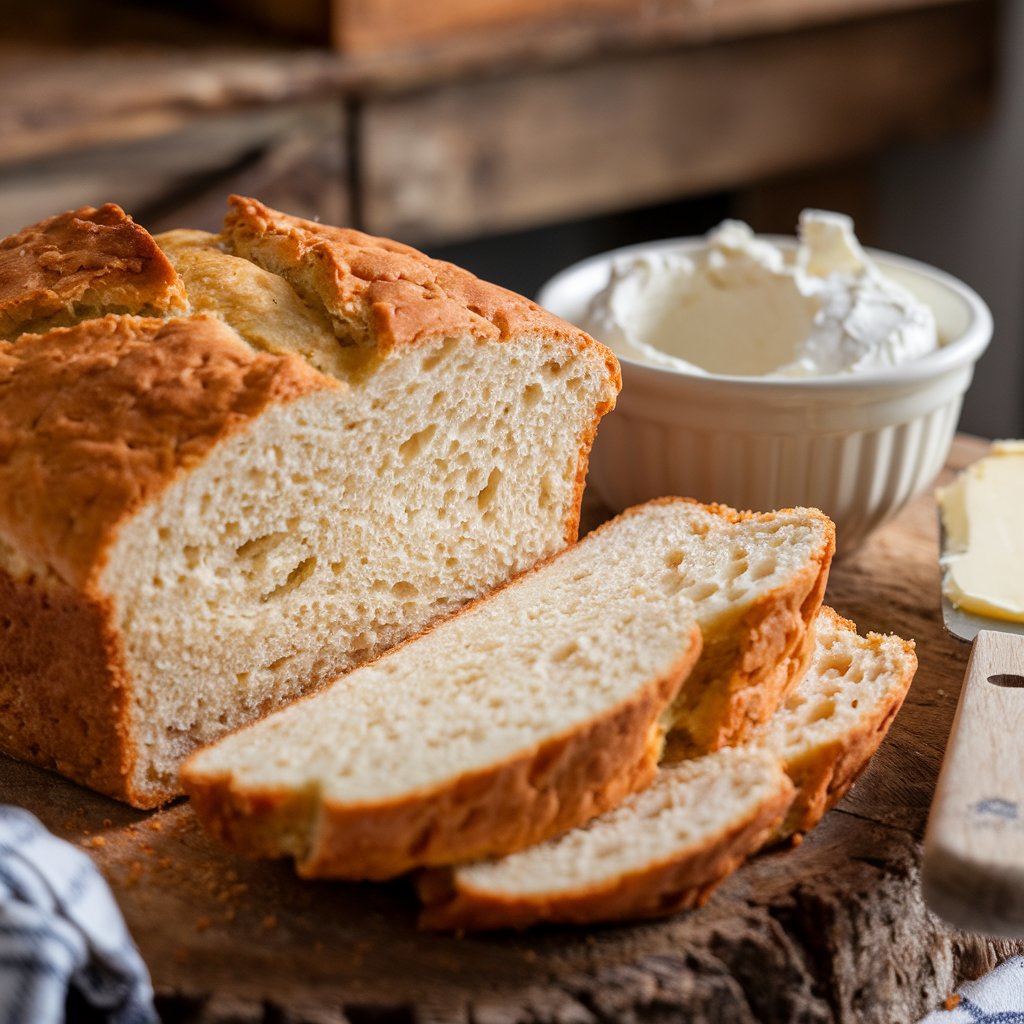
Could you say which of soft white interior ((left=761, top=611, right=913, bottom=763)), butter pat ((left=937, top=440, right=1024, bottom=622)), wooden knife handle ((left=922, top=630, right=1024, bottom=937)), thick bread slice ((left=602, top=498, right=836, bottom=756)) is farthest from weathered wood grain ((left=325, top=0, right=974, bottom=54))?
wooden knife handle ((left=922, top=630, right=1024, bottom=937))

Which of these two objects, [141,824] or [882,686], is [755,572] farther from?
[141,824]

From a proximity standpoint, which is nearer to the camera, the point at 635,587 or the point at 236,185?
the point at 635,587

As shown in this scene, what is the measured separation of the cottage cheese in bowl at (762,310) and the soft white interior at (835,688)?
728 millimetres

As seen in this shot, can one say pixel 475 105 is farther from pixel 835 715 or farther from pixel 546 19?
pixel 835 715

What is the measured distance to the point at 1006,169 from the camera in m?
7.04

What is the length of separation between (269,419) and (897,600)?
159 centimetres

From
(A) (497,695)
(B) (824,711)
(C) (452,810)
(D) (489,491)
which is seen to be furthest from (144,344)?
(B) (824,711)

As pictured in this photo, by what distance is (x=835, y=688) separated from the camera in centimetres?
243

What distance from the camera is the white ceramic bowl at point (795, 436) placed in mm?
3039

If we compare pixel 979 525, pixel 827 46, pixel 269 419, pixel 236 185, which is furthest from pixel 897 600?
pixel 827 46

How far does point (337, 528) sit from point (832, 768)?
3.04 feet

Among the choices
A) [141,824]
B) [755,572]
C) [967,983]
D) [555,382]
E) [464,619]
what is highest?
[555,382]

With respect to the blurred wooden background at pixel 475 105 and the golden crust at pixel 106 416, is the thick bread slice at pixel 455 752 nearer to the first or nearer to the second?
the golden crust at pixel 106 416

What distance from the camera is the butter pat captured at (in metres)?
2.82
